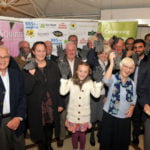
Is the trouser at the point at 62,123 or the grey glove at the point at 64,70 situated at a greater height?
the grey glove at the point at 64,70

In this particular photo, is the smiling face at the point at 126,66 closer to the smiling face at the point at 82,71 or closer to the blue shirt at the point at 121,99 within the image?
the blue shirt at the point at 121,99

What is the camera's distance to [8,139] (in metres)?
1.93

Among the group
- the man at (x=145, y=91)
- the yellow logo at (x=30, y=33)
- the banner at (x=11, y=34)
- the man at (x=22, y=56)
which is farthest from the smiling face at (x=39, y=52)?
the yellow logo at (x=30, y=33)

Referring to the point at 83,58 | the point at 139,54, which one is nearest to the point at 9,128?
the point at 83,58

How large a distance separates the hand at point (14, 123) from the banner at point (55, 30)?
2.42m

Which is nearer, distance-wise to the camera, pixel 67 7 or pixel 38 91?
pixel 38 91

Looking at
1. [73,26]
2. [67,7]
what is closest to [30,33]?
[73,26]

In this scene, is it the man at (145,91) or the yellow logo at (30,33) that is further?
the yellow logo at (30,33)

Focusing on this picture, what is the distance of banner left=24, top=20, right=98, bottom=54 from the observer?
3855 mm

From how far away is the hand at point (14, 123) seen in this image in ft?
6.03

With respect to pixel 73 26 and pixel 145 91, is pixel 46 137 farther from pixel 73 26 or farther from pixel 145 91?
pixel 73 26

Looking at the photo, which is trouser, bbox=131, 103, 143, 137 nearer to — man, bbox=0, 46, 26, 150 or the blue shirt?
the blue shirt

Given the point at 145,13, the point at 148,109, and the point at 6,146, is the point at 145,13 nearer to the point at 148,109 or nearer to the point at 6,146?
the point at 148,109

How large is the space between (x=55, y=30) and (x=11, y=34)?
107cm
